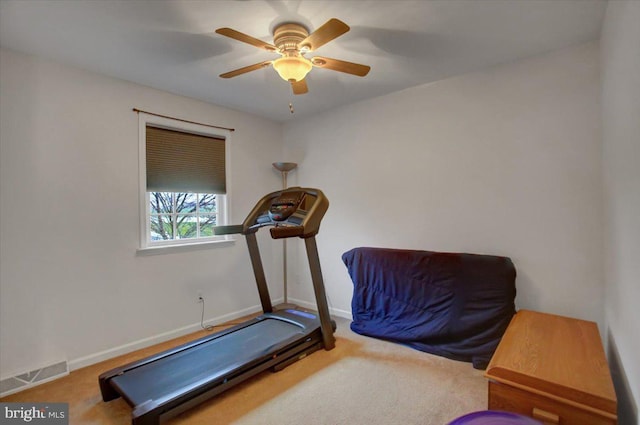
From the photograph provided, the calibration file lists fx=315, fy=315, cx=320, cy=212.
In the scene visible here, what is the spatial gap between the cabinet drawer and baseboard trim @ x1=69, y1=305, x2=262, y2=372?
2857 millimetres

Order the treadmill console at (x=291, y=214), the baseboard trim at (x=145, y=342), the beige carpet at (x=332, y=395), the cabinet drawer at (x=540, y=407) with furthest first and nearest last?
the baseboard trim at (x=145, y=342) → the treadmill console at (x=291, y=214) → the beige carpet at (x=332, y=395) → the cabinet drawer at (x=540, y=407)

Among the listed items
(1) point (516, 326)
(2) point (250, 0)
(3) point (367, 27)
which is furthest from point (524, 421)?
(2) point (250, 0)

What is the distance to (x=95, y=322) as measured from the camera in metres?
2.71

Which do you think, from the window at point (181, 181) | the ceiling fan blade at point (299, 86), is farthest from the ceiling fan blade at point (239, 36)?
the window at point (181, 181)

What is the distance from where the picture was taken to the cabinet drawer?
1.25 m

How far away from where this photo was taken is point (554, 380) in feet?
4.42

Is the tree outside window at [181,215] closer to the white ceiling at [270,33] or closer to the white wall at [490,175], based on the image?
the white ceiling at [270,33]

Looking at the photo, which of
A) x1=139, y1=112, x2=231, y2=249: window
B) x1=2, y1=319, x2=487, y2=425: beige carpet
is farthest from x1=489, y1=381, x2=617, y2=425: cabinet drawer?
x1=139, y1=112, x2=231, y2=249: window

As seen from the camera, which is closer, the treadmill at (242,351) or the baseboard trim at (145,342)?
the treadmill at (242,351)

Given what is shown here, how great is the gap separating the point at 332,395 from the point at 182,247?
82.4 inches

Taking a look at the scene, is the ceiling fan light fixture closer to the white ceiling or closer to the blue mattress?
the white ceiling

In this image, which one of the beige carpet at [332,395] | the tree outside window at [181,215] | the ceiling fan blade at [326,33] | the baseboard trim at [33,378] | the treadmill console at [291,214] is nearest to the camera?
the ceiling fan blade at [326,33]

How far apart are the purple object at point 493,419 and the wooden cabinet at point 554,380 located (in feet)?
0.83

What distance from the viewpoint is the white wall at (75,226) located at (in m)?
2.33
